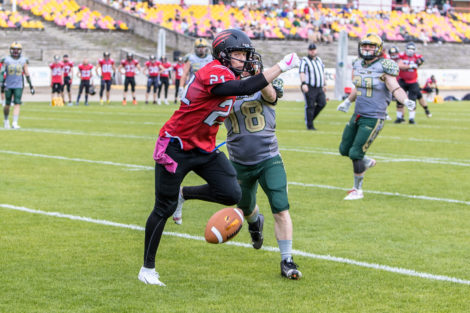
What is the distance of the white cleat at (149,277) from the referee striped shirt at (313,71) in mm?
13088

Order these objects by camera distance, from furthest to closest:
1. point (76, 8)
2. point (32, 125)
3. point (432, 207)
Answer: point (76, 8) → point (32, 125) → point (432, 207)

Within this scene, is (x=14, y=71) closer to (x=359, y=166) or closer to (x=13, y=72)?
(x=13, y=72)

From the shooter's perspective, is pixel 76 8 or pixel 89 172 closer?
pixel 89 172

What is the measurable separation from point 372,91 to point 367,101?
0.16 meters

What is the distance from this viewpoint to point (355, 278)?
18.9 ft

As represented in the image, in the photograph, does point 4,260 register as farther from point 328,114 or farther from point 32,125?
point 328,114

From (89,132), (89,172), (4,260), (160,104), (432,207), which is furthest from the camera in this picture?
(160,104)

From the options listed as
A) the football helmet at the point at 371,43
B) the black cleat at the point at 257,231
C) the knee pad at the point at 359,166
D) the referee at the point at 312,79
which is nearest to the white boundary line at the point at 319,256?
the black cleat at the point at 257,231

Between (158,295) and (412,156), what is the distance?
9.25 meters

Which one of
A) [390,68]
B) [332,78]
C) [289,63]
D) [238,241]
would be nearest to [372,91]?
[390,68]

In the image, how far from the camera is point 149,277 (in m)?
5.57

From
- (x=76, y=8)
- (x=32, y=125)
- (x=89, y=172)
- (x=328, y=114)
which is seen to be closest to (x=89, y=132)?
(x=32, y=125)

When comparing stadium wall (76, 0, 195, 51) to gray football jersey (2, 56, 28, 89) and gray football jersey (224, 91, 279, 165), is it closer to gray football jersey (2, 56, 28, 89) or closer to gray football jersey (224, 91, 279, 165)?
gray football jersey (2, 56, 28, 89)

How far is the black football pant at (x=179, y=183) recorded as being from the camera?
555cm
